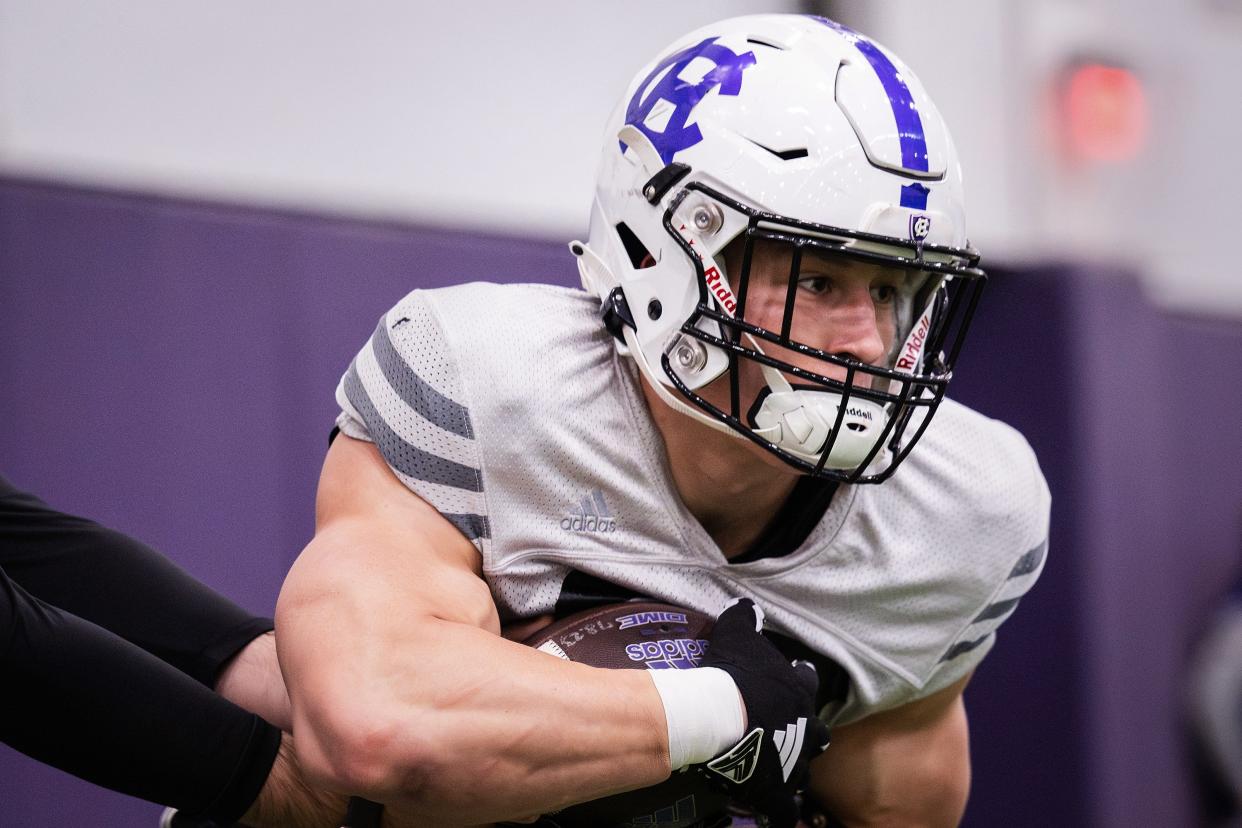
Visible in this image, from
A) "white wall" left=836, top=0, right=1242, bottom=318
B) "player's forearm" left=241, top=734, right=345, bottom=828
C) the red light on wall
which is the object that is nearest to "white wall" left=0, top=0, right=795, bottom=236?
"white wall" left=836, top=0, right=1242, bottom=318

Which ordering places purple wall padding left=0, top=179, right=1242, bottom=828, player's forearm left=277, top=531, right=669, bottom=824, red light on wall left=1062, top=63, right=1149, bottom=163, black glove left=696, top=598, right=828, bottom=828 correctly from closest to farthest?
Result: player's forearm left=277, top=531, right=669, bottom=824
black glove left=696, top=598, right=828, bottom=828
purple wall padding left=0, top=179, right=1242, bottom=828
red light on wall left=1062, top=63, right=1149, bottom=163

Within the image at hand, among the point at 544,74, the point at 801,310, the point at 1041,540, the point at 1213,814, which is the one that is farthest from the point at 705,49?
the point at 1213,814

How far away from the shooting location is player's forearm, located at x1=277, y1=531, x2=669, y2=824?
991 millimetres

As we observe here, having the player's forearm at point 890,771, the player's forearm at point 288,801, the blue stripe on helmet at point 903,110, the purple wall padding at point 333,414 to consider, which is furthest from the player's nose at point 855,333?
the purple wall padding at point 333,414

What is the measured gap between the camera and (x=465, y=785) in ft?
3.33

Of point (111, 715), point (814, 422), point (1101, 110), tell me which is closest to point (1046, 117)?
point (1101, 110)

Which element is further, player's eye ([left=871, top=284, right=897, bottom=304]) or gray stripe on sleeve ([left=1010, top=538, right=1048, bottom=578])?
gray stripe on sleeve ([left=1010, top=538, right=1048, bottom=578])

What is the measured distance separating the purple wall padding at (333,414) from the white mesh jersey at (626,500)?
543 millimetres

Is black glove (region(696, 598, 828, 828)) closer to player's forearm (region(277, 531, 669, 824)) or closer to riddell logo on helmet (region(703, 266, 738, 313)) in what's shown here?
player's forearm (region(277, 531, 669, 824))

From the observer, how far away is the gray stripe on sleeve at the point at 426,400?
3.82ft

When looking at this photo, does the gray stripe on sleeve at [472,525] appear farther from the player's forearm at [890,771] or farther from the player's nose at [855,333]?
the player's forearm at [890,771]

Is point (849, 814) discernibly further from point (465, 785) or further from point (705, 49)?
point (705, 49)

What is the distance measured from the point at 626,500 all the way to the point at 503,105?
120 cm

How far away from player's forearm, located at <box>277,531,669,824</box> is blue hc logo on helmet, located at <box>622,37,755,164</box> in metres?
0.46
